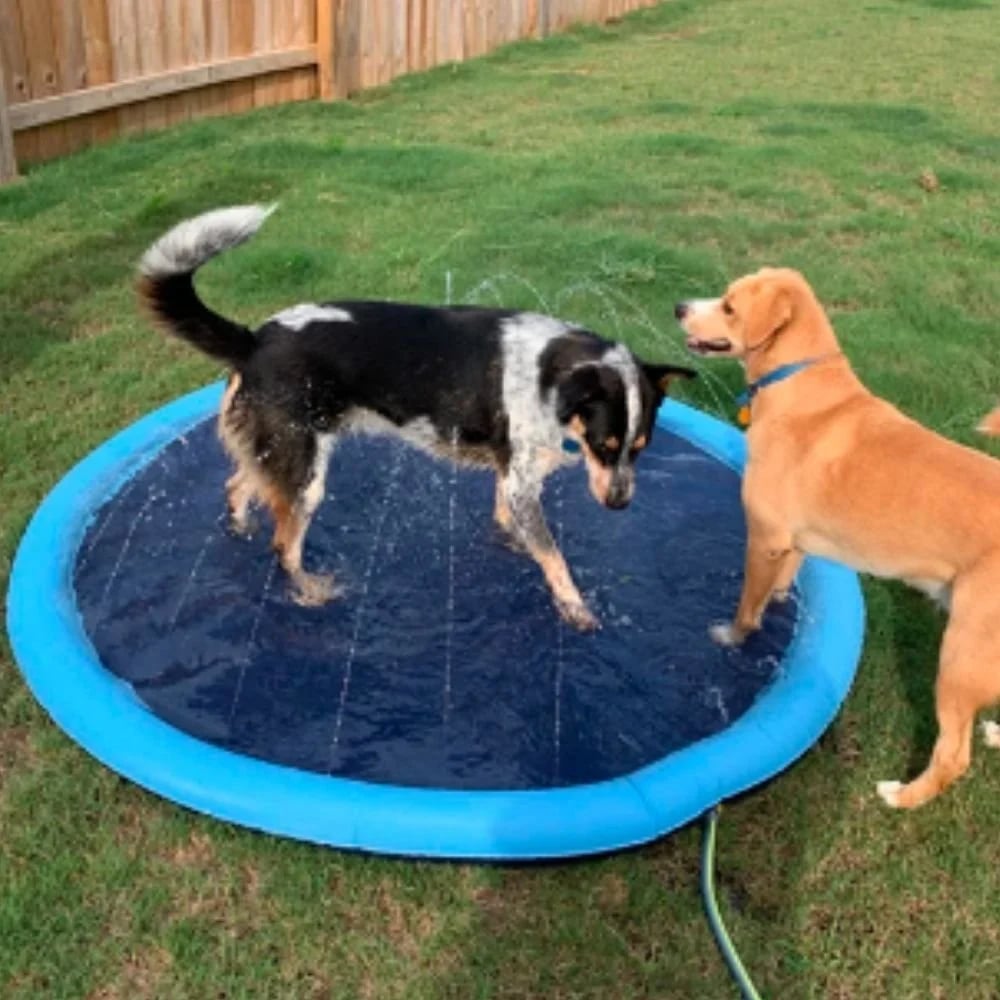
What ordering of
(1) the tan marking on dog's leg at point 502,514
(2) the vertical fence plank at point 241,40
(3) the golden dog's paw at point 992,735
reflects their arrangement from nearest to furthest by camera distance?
1. (3) the golden dog's paw at point 992,735
2. (1) the tan marking on dog's leg at point 502,514
3. (2) the vertical fence plank at point 241,40

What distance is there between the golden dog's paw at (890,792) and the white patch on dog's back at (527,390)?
5.82 ft

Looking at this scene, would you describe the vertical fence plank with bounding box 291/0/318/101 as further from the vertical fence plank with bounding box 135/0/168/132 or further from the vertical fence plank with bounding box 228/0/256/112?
the vertical fence plank with bounding box 135/0/168/132

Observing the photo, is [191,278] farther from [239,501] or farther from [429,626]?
[429,626]

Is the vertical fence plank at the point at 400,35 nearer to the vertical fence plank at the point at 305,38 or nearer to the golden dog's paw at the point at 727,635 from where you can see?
the vertical fence plank at the point at 305,38

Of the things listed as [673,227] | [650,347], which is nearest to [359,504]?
[650,347]

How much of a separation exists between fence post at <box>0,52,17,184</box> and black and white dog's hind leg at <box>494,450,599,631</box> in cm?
607

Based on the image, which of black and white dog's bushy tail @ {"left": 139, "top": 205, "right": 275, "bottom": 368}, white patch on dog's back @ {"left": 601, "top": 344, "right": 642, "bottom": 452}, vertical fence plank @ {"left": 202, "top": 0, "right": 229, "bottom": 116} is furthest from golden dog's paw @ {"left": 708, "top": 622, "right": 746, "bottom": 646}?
vertical fence plank @ {"left": 202, "top": 0, "right": 229, "bottom": 116}

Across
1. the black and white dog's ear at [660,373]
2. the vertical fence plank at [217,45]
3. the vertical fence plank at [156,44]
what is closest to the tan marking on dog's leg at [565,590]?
the black and white dog's ear at [660,373]

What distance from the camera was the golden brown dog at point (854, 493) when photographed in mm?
3486

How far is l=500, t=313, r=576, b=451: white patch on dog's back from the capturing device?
176 inches

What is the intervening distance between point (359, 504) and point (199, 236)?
1736mm

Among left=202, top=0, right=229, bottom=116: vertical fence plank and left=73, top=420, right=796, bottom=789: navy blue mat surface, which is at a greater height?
left=202, top=0, right=229, bottom=116: vertical fence plank

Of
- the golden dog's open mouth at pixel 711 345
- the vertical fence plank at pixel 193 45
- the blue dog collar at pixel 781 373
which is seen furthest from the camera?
the vertical fence plank at pixel 193 45

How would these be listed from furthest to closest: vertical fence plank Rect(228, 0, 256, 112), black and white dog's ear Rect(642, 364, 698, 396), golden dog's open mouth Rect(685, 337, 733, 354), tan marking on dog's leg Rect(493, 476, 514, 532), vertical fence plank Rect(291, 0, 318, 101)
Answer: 1. vertical fence plank Rect(291, 0, 318, 101)
2. vertical fence plank Rect(228, 0, 256, 112)
3. tan marking on dog's leg Rect(493, 476, 514, 532)
4. black and white dog's ear Rect(642, 364, 698, 396)
5. golden dog's open mouth Rect(685, 337, 733, 354)
